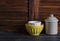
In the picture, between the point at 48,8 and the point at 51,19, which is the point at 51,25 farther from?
A: the point at 48,8

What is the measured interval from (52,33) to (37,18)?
0.17m

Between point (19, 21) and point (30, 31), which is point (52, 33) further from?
point (19, 21)

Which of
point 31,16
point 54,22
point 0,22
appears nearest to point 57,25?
point 54,22

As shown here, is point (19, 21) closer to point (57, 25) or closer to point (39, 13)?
point (39, 13)

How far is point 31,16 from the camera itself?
1.26 metres

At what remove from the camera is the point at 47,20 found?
120cm

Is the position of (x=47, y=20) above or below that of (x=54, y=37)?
above

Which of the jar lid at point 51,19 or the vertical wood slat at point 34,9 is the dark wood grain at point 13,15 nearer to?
the vertical wood slat at point 34,9

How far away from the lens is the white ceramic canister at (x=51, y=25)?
3.91ft

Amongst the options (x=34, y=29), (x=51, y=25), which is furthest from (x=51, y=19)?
(x=34, y=29)

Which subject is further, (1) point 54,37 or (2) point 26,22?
(2) point 26,22

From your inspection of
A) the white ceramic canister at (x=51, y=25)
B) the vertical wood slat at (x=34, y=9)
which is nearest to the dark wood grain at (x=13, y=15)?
the vertical wood slat at (x=34, y=9)

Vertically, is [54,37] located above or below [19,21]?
below

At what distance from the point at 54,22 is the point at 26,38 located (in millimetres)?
247
